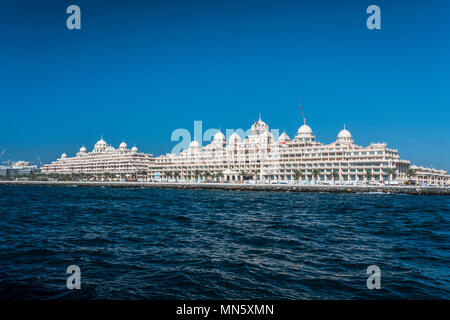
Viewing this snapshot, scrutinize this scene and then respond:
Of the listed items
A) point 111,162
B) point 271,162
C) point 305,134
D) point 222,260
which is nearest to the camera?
point 222,260

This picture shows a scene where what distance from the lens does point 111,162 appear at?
590 ft

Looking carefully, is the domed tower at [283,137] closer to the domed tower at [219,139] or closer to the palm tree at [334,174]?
the domed tower at [219,139]

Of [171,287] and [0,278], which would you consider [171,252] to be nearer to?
[171,287]

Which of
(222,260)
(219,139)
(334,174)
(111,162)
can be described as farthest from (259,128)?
(222,260)

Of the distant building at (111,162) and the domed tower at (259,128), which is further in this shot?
the distant building at (111,162)

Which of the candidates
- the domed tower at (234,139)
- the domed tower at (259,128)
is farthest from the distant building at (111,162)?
the domed tower at (259,128)

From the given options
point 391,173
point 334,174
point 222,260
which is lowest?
point 222,260

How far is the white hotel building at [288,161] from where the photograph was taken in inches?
4257

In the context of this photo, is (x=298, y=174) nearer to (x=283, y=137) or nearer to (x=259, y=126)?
(x=283, y=137)

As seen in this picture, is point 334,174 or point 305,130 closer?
point 334,174

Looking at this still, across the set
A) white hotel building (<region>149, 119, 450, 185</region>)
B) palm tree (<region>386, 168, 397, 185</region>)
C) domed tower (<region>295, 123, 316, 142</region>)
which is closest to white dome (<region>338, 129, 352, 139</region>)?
white hotel building (<region>149, 119, 450, 185</region>)

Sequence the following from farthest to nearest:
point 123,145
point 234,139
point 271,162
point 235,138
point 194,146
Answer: point 123,145
point 194,146
point 235,138
point 234,139
point 271,162

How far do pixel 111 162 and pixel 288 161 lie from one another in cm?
9686
